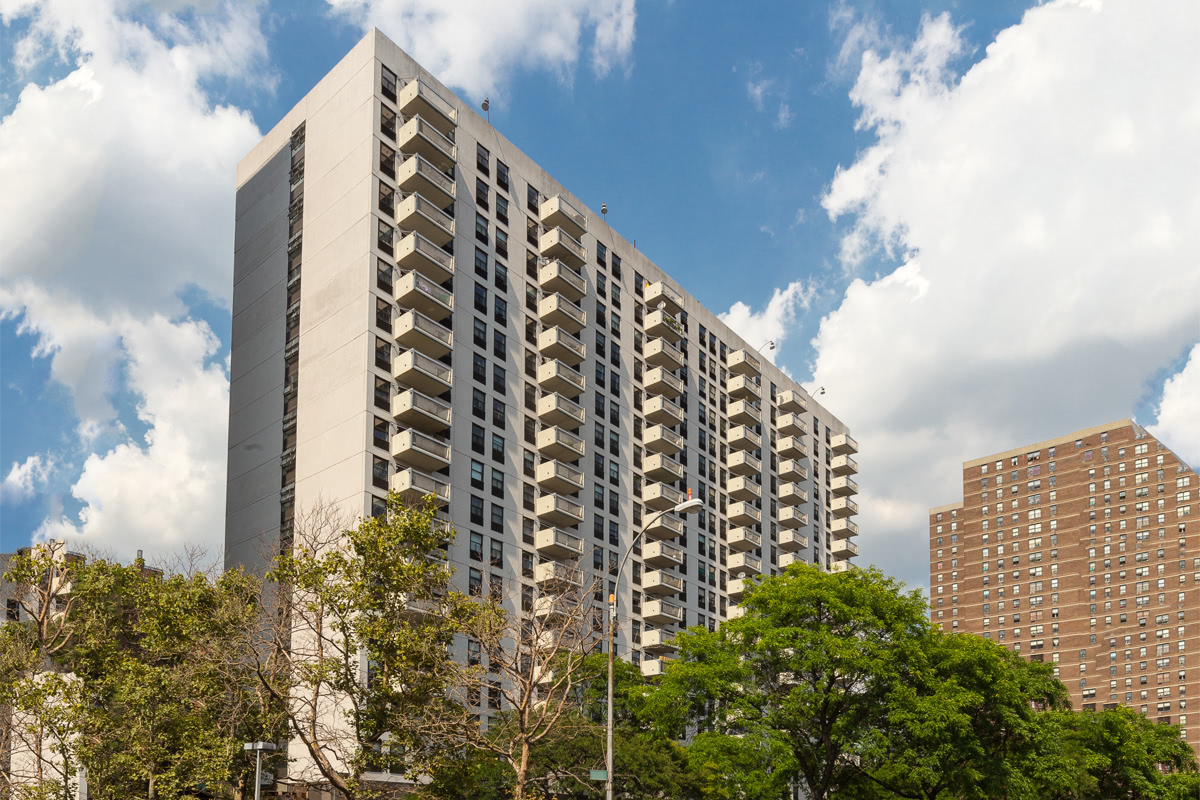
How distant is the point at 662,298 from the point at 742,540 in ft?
78.7

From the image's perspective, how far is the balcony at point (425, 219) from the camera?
71500 millimetres

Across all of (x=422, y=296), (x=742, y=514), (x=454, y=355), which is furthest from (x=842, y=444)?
(x=422, y=296)

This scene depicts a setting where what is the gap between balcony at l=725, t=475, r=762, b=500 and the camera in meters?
103

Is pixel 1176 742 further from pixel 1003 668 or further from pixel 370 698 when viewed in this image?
pixel 370 698

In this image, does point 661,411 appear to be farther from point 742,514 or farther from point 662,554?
point 742,514

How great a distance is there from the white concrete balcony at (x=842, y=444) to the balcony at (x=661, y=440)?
38.6m

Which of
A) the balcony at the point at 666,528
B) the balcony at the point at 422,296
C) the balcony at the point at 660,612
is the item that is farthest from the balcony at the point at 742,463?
the balcony at the point at 422,296

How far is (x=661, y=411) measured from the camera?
92750mm

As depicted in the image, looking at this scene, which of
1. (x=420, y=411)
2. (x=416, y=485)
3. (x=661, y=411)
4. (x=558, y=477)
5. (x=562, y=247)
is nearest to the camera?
(x=416, y=485)

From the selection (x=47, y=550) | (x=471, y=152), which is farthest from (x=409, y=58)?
(x=47, y=550)

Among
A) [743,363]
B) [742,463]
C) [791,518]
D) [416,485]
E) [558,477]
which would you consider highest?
[743,363]

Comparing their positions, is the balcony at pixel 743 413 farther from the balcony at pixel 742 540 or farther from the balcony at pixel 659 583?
the balcony at pixel 659 583

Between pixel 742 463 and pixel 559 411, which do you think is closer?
pixel 559 411

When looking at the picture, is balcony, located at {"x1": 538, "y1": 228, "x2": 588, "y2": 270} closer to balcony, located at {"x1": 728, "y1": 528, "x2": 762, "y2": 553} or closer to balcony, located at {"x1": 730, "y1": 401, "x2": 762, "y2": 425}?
balcony, located at {"x1": 730, "y1": 401, "x2": 762, "y2": 425}
